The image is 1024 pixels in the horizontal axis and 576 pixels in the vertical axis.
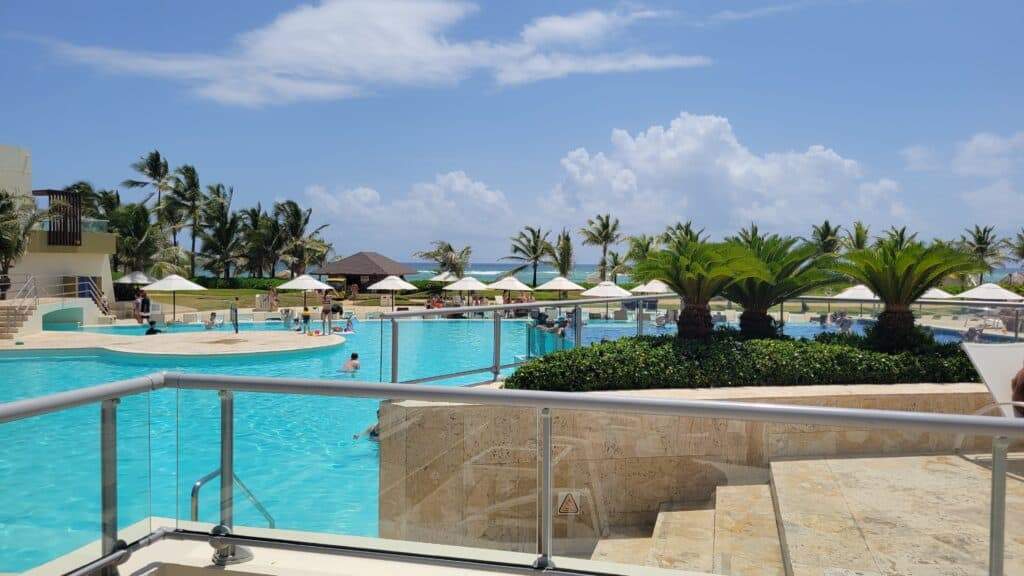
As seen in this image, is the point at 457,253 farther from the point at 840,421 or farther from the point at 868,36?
the point at 840,421

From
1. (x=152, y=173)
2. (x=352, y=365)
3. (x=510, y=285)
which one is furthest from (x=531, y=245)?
(x=352, y=365)

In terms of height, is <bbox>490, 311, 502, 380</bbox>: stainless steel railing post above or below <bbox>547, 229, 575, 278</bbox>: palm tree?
below

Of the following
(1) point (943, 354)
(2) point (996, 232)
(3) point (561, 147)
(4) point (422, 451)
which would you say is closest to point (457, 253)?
(3) point (561, 147)

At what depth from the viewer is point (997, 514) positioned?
275 centimetres

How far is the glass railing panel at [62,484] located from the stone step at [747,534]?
2560mm

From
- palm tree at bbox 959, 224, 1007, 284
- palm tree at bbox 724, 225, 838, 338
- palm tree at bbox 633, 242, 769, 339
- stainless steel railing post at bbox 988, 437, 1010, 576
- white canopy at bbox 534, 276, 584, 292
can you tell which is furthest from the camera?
palm tree at bbox 959, 224, 1007, 284

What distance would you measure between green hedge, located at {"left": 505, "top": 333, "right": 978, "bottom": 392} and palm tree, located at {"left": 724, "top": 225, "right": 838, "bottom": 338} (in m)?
1.64

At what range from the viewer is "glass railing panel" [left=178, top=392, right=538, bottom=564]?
3404 millimetres

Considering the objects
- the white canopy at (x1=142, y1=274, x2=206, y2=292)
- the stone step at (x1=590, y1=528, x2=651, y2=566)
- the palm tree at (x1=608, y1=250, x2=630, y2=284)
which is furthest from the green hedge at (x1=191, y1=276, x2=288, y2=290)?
the stone step at (x1=590, y1=528, x2=651, y2=566)

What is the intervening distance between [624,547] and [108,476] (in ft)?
7.44

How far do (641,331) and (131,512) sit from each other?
8.81 m

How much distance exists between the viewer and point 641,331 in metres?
11.4

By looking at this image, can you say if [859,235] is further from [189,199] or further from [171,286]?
[189,199]

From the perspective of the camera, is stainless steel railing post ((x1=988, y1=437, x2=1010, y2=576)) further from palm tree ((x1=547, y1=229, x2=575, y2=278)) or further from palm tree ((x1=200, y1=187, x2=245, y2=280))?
palm tree ((x1=200, y1=187, x2=245, y2=280))
